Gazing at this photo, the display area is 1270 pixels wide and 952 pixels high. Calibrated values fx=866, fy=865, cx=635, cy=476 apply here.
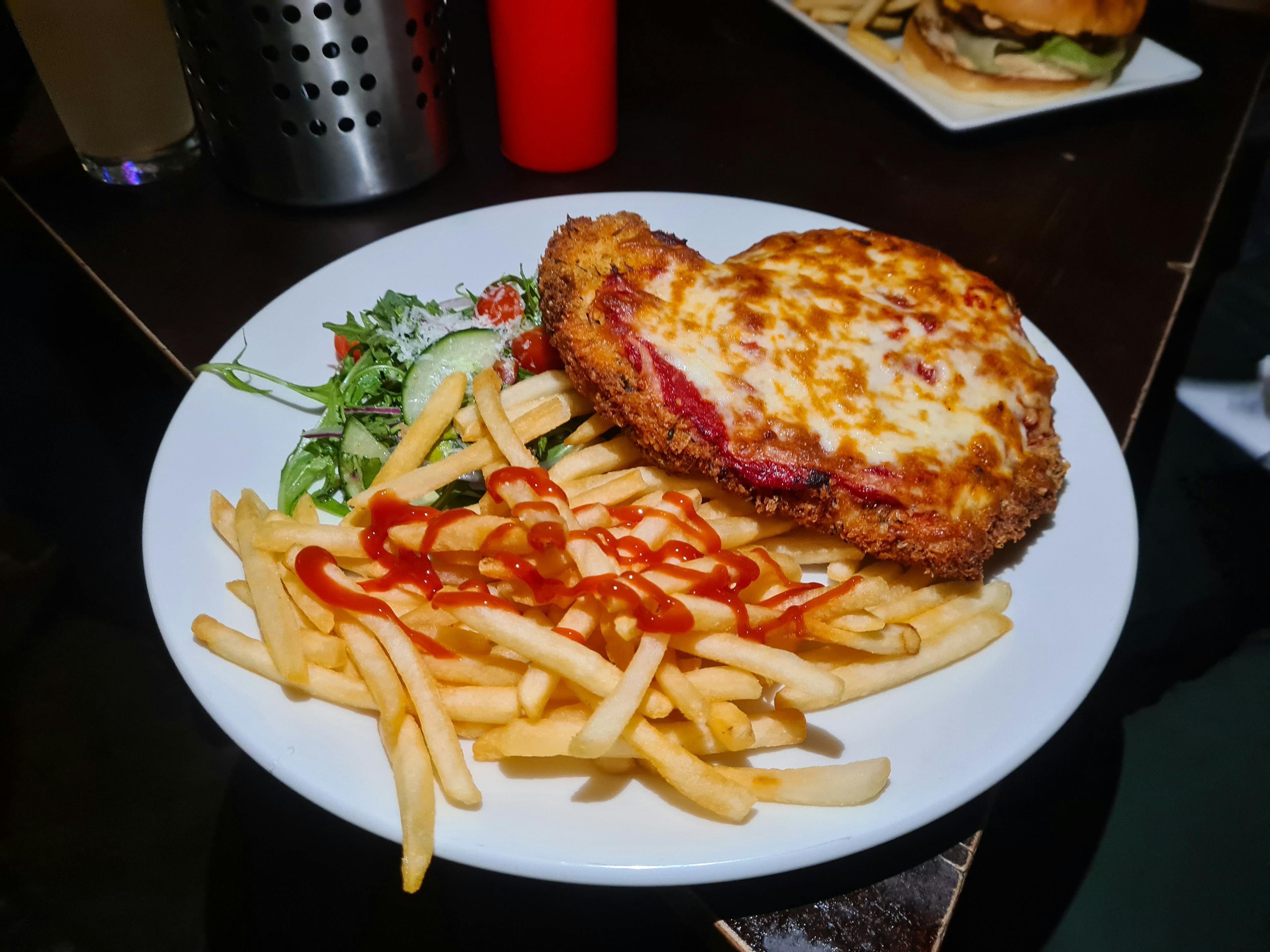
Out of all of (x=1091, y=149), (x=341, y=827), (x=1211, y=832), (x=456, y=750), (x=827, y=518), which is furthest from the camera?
(x=1091, y=149)

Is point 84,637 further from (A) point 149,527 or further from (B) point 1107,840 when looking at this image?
(B) point 1107,840

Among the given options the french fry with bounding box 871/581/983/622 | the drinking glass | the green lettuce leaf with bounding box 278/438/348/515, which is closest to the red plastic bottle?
the drinking glass

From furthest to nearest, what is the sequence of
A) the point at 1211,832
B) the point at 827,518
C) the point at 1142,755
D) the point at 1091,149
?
the point at 1091,149 < the point at 1142,755 < the point at 1211,832 < the point at 827,518

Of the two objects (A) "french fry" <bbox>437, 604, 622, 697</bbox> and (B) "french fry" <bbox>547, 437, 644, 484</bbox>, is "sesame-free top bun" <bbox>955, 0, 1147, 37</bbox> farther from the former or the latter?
(A) "french fry" <bbox>437, 604, 622, 697</bbox>

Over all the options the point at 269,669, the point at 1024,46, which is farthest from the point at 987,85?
the point at 269,669

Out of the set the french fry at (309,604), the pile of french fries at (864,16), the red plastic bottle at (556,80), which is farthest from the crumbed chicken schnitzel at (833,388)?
the pile of french fries at (864,16)

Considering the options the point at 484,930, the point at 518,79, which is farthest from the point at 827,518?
the point at 518,79
